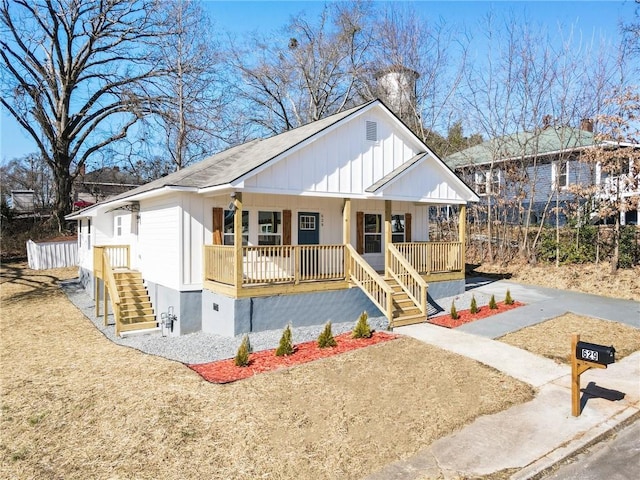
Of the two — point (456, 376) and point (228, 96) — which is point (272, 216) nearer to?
point (456, 376)

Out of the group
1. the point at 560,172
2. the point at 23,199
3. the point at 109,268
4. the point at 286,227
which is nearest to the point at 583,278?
the point at 560,172

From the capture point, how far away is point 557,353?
28.2 ft

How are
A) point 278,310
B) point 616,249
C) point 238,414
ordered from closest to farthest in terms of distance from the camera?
1. point 238,414
2. point 278,310
3. point 616,249

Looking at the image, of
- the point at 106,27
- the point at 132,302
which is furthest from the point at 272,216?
the point at 106,27

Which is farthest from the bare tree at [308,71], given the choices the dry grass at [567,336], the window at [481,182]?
the dry grass at [567,336]

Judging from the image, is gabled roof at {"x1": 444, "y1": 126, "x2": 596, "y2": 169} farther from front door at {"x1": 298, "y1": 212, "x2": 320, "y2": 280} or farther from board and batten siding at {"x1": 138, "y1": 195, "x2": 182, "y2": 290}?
board and batten siding at {"x1": 138, "y1": 195, "x2": 182, "y2": 290}

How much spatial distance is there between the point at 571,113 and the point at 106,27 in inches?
1082

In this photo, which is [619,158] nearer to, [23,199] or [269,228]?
[269,228]

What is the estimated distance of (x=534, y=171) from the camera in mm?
19469

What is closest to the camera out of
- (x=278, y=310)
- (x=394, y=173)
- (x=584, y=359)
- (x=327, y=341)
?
(x=584, y=359)

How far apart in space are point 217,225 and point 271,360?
4.72m

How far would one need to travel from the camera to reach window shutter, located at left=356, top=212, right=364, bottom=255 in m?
14.2

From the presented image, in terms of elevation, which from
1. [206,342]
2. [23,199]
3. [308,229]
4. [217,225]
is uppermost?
[23,199]

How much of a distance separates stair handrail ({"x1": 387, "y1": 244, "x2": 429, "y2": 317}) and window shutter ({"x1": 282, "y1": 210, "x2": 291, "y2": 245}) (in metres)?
3.03
